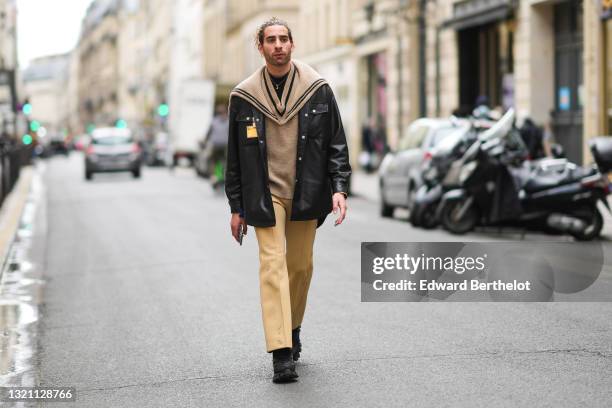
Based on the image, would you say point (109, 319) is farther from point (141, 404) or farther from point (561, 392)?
point (561, 392)

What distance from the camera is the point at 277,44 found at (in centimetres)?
689

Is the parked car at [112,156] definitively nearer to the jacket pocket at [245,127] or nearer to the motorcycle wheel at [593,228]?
the motorcycle wheel at [593,228]

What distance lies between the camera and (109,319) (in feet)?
32.2

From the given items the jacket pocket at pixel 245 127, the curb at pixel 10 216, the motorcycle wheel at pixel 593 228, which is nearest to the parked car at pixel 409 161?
the motorcycle wheel at pixel 593 228

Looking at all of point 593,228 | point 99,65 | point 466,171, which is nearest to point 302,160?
point 593,228

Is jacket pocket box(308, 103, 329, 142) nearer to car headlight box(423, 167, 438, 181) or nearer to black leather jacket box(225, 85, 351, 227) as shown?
black leather jacket box(225, 85, 351, 227)

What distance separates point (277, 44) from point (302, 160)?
23.2 inches

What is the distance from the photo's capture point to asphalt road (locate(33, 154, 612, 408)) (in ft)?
21.5

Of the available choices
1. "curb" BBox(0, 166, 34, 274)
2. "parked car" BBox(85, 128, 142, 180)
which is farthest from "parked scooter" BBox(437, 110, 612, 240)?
"parked car" BBox(85, 128, 142, 180)

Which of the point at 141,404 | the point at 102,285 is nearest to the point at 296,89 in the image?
the point at 141,404

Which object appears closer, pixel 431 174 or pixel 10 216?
pixel 431 174

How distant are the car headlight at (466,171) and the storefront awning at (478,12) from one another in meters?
12.8

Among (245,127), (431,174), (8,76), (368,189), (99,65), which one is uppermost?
(99,65)

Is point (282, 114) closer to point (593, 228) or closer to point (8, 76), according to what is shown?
point (593, 228)
